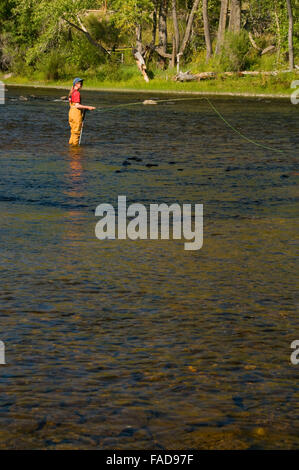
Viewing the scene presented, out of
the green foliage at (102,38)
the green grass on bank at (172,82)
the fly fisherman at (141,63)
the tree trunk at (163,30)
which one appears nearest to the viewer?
the green grass on bank at (172,82)

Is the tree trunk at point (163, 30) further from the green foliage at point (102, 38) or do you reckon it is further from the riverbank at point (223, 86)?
the riverbank at point (223, 86)

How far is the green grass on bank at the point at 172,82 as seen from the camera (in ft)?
176

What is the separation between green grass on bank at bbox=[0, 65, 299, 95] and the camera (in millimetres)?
53562

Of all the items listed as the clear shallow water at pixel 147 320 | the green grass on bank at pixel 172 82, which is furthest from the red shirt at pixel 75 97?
the green grass on bank at pixel 172 82

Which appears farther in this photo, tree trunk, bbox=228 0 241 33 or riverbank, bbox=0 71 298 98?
tree trunk, bbox=228 0 241 33

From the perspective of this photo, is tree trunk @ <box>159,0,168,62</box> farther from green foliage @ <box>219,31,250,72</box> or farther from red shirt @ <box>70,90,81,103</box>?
red shirt @ <box>70,90,81,103</box>

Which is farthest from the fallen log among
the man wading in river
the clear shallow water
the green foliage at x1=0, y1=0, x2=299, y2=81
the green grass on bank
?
the clear shallow water

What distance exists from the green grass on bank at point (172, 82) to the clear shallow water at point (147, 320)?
1478 inches

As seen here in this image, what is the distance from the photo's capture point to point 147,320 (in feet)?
23.9

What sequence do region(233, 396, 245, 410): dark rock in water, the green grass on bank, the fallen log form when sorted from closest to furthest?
region(233, 396, 245, 410): dark rock in water
the green grass on bank
the fallen log

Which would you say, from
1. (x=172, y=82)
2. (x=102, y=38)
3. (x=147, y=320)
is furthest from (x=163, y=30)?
(x=147, y=320)

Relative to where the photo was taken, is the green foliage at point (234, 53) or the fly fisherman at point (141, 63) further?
the fly fisherman at point (141, 63)

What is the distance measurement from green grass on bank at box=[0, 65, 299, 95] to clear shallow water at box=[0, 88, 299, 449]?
37529 mm
